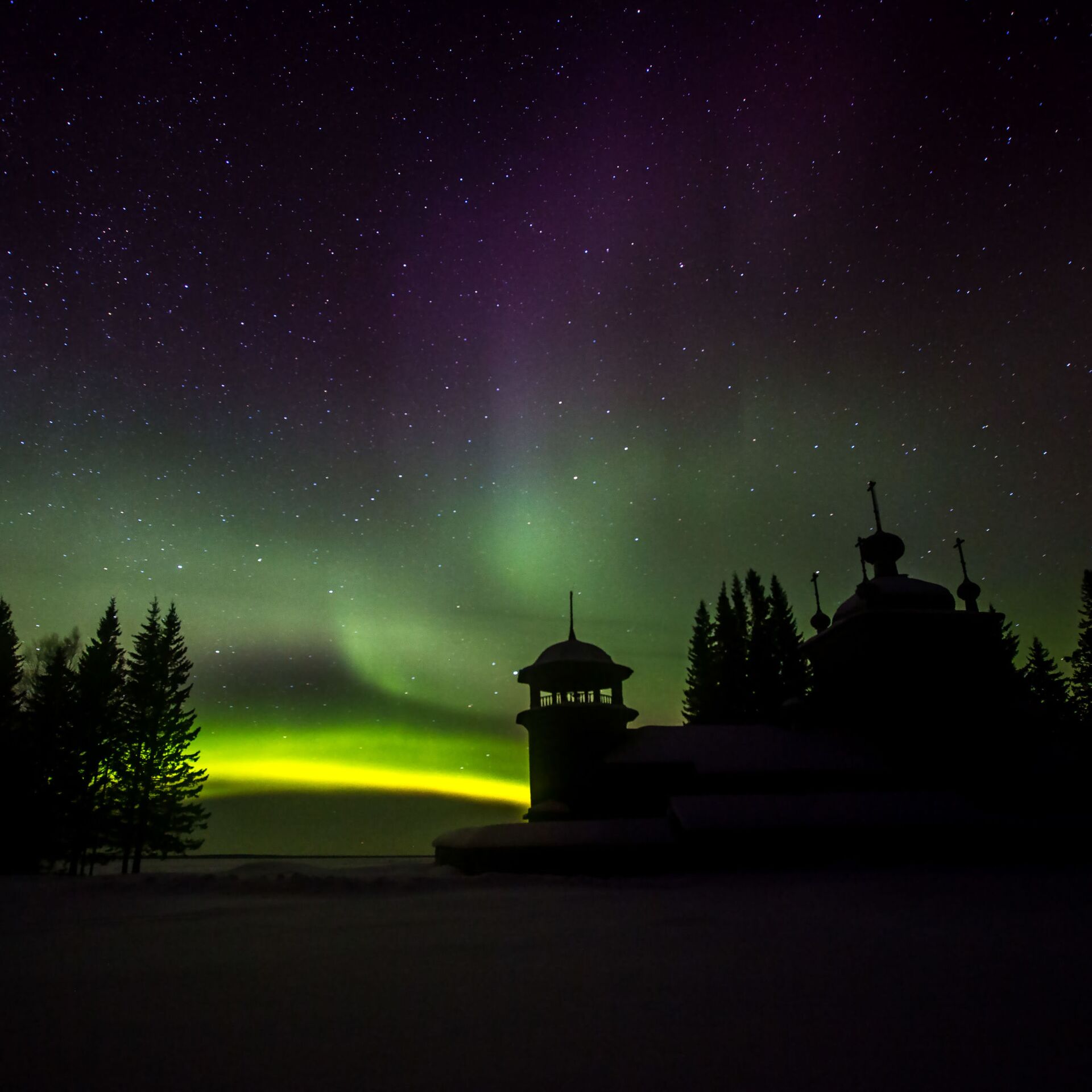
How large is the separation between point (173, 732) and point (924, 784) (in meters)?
36.3

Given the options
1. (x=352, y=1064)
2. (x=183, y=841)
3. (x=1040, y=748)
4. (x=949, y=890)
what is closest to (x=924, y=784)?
(x=1040, y=748)

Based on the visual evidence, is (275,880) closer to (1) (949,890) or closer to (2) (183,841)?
(1) (949,890)

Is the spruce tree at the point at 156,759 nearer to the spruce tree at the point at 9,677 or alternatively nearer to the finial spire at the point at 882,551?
the spruce tree at the point at 9,677

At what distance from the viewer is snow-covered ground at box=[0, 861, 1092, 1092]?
4.56 metres

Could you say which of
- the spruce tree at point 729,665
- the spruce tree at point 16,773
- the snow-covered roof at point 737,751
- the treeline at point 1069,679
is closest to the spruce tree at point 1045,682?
the treeline at point 1069,679

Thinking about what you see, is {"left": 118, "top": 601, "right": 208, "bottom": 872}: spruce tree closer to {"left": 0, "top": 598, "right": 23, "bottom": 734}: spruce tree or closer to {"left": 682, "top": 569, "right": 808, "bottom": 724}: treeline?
{"left": 0, "top": 598, "right": 23, "bottom": 734}: spruce tree

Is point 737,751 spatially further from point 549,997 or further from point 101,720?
point 101,720

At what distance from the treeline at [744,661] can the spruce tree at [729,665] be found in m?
0.05

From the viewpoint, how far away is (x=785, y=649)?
174 feet

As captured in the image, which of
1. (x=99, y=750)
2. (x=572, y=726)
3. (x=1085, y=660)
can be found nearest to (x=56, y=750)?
(x=99, y=750)

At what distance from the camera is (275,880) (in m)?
15.8

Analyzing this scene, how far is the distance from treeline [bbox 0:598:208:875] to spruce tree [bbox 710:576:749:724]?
1403 inches

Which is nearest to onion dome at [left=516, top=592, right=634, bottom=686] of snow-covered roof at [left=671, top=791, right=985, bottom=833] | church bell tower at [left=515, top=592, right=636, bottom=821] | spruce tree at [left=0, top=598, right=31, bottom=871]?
church bell tower at [left=515, top=592, right=636, bottom=821]

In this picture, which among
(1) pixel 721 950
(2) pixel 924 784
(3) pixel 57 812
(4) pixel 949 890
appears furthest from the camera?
Answer: (3) pixel 57 812
